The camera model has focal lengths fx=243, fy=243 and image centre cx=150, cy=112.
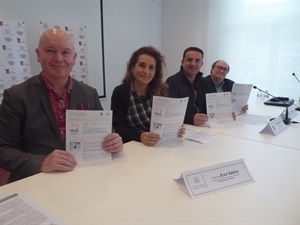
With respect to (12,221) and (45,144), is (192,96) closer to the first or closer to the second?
(45,144)

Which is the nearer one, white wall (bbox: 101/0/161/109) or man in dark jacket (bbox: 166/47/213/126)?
man in dark jacket (bbox: 166/47/213/126)

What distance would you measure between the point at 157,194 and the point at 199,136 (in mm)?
738

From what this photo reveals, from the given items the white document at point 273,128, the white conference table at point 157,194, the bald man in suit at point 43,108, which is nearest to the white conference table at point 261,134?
the white document at point 273,128

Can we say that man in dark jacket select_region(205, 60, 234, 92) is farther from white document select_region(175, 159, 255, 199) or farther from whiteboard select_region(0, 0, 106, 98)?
white document select_region(175, 159, 255, 199)

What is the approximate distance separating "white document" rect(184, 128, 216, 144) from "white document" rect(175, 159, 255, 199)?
18.4 inches

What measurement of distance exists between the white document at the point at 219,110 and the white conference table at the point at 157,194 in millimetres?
574

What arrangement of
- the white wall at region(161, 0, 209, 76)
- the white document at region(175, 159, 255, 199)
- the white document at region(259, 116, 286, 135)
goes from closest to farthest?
the white document at region(175, 159, 255, 199), the white document at region(259, 116, 286, 135), the white wall at region(161, 0, 209, 76)

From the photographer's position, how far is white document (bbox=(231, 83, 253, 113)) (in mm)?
2158

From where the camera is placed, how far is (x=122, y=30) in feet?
12.2

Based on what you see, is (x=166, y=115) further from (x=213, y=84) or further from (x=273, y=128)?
(x=213, y=84)

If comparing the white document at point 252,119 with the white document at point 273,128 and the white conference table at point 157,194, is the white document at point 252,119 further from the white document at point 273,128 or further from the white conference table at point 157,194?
the white conference table at point 157,194

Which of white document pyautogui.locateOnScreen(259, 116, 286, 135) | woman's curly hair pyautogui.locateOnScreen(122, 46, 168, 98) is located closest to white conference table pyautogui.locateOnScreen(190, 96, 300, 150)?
white document pyautogui.locateOnScreen(259, 116, 286, 135)

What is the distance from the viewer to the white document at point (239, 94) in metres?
2.16

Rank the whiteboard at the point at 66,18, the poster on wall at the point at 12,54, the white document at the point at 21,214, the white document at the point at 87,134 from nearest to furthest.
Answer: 1. the white document at the point at 21,214
2. the white document at the point at 87,134
3. the poster on wall at the point at 12,54
4. the whiteboard at the point at 66,18
